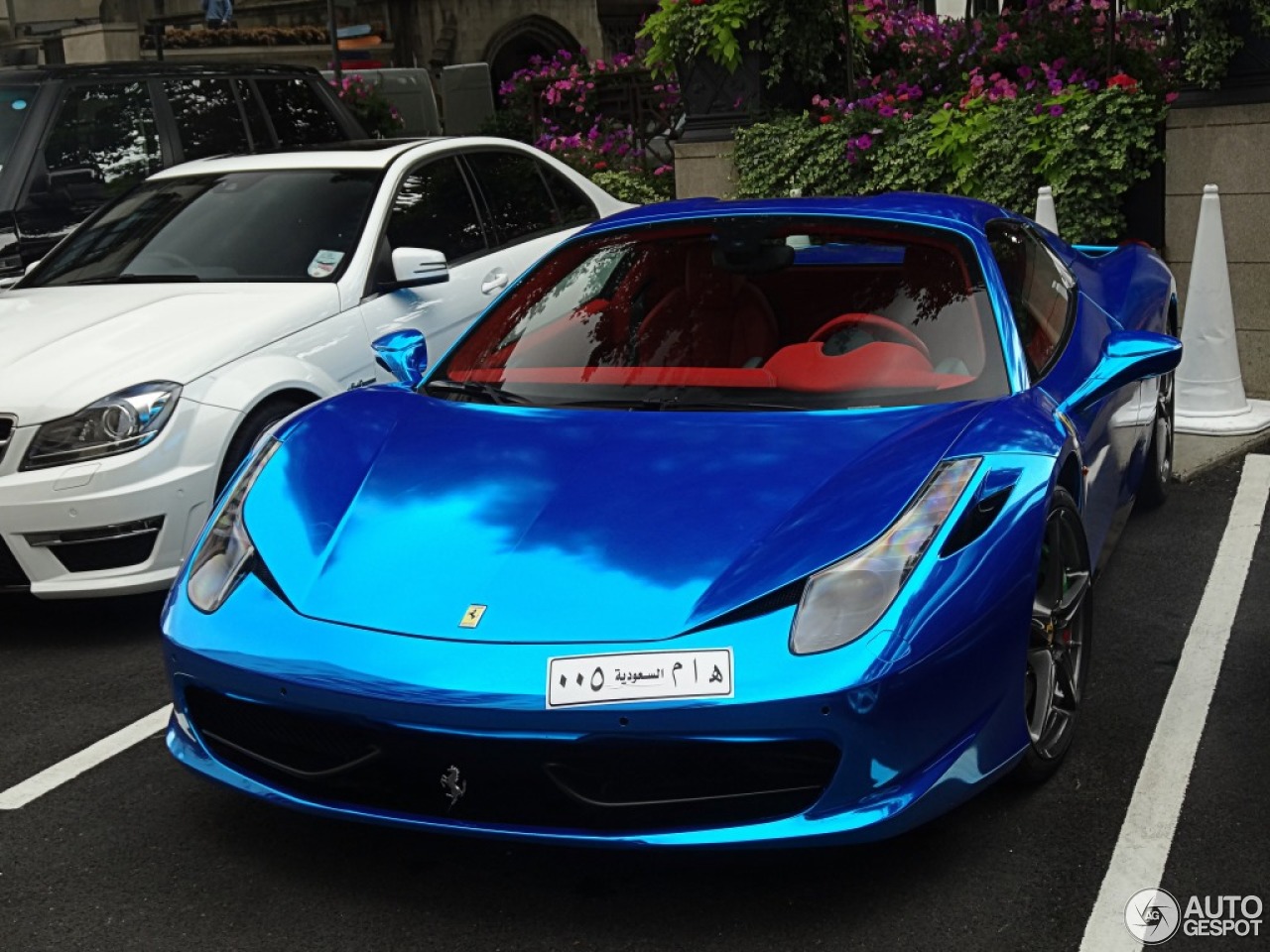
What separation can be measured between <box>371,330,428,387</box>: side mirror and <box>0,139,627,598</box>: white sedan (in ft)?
2.89

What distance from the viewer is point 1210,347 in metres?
7.50

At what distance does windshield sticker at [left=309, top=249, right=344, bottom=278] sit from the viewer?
20.9 feet

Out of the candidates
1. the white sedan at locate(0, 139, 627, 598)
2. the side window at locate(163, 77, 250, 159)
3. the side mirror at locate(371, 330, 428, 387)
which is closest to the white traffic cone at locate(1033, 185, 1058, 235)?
the white sedan at locate(0, 139, 627, 598)

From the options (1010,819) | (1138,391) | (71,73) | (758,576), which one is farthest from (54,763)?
(71,73)

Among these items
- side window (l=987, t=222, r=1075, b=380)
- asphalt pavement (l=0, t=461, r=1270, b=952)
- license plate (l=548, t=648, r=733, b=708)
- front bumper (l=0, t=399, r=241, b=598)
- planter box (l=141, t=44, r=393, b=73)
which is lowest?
planter box (l=141, t=44, r=393, b=73)

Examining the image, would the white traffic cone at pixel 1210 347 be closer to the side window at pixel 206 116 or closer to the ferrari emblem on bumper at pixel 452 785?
the side window at pixel 206 116

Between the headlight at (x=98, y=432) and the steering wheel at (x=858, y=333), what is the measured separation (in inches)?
87.1

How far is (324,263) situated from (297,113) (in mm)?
3377

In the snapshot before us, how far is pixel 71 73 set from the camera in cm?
866

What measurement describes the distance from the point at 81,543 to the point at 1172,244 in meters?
5.89

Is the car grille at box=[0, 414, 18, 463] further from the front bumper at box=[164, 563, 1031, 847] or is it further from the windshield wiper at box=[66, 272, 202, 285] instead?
the front bumper at box=[164, 563, 1031, 847]

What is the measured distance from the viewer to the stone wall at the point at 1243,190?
817cm

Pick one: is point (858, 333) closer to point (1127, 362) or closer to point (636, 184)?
point (1127, 362)

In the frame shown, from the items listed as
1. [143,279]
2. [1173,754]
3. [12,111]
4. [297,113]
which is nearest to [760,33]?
[297,113]
